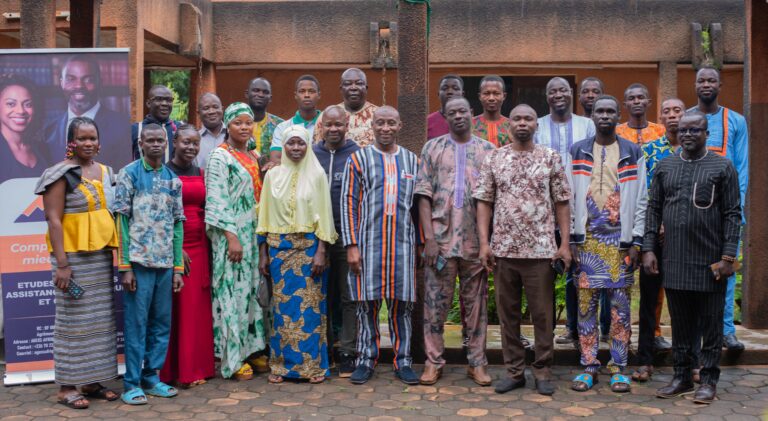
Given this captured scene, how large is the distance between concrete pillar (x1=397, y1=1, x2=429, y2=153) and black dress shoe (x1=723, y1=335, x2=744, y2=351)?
2.73 metres

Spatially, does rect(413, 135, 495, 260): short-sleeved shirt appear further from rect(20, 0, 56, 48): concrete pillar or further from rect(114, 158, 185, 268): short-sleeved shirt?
rect(20, 0, 56, 48): concrete pillar

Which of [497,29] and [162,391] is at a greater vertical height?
[497,29]

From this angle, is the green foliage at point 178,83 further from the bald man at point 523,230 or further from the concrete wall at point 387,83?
the bald man at point 523,230

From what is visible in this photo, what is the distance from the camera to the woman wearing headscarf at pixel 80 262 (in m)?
5.22

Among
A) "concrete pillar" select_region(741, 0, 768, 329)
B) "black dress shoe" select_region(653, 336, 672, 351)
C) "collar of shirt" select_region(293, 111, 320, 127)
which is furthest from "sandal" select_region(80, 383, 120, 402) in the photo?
"concrete pillar" select_region(741, 0, 768, 329)

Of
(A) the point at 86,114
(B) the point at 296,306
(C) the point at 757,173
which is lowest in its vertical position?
(B) the point at 296,306

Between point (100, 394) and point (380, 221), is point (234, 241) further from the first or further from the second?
point (100, 394)

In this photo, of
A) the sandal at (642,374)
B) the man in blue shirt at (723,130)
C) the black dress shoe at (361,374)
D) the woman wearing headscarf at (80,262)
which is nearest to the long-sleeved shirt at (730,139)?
the man in blue shirt at (723,130)

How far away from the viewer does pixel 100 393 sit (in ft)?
18.2

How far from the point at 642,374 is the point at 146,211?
3532 millimetres

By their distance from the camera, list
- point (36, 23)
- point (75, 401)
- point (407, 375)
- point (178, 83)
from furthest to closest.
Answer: point (178, 83)
point (36, 23)
point (407, 375)
point (75, 401)

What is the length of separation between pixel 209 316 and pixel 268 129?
1.71 metres

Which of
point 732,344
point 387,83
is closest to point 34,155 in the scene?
point 732,344

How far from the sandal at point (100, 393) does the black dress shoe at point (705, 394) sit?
3731mm
